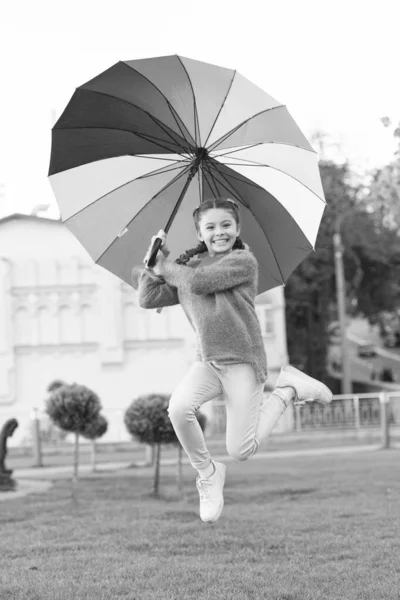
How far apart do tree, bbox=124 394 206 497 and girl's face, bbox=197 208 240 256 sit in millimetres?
8120

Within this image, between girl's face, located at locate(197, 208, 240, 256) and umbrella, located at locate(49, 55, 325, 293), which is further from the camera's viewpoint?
umbrella, located at locate(49, 55, 325, 293)

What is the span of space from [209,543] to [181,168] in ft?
13.5

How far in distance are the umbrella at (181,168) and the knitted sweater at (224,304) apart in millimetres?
1033

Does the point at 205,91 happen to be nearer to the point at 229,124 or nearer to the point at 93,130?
the point at 229,124

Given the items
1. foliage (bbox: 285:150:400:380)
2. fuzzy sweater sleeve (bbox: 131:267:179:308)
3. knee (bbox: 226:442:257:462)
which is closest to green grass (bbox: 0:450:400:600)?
knee (bbox: 226:442:257:462)

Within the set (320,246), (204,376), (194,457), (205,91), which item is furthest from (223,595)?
(320,246)

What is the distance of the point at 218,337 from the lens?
6.48 m

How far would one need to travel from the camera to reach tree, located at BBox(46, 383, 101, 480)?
14.6 m

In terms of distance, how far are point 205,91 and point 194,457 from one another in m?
2.51

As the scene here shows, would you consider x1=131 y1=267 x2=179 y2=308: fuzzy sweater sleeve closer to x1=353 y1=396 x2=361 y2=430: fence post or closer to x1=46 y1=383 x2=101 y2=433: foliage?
x1=46 y1=383 x2=101 y2=433: foliage

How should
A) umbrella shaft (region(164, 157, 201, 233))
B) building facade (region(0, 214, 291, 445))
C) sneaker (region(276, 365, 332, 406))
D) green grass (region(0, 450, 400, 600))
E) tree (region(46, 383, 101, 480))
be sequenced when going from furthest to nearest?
building facade (region(0, 214, 291, 445)) < tree (region(46, 383, 101, 480)) < green grass (region(0, 450, 400, 600)) < umbrella shaft (region(164, 157, 201, 233)) < sneaker (region(276, 365, 332, 406))

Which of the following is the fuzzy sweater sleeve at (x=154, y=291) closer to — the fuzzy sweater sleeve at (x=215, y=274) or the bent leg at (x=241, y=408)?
the fuzzy sweater sleeve at (x=215, y=274)

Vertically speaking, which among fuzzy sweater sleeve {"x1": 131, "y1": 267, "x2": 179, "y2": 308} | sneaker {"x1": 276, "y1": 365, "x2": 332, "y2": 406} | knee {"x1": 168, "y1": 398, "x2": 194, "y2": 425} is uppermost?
fuzzy sweater sleeve {"x1": 131, "y1": 267, "x2": 179, "y2": 308}

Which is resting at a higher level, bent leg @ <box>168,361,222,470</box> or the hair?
the hair
